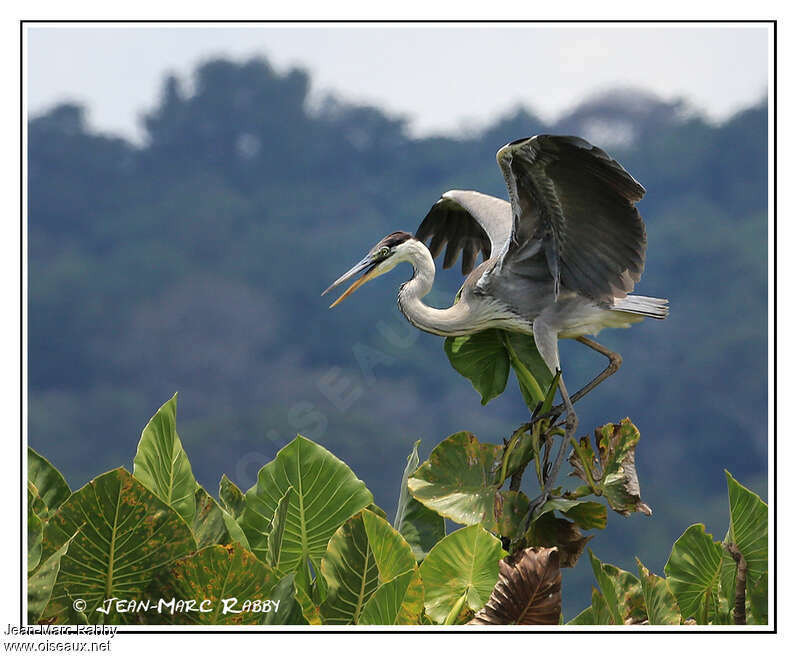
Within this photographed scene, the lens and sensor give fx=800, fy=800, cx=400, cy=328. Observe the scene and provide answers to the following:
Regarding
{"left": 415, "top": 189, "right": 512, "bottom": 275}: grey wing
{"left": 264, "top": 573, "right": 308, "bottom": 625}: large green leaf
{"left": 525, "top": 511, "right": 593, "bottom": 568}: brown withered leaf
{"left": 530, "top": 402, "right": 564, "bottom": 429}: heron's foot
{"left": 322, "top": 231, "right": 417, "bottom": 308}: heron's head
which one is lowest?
{"left": 264, "top": 573, "right": 308, "bottom": 625}: large green leaf

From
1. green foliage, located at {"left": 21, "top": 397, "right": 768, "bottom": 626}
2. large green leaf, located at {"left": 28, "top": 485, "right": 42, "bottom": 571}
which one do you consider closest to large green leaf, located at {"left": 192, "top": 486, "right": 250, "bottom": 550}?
green foliage, located at {"left": 21, "top": 397, "right": 768, "bottom": 626}

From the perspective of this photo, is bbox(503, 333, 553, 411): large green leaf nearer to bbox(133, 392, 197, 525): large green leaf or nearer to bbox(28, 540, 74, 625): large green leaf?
bbox(133, 392, 197, 525): large green leaf

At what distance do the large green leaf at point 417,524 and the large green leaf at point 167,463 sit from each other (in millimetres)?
464

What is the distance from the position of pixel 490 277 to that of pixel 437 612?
2.47ft

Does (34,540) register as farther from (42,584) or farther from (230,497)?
(230,497)

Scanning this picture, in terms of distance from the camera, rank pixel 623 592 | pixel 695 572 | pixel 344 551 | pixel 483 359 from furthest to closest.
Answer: pixel 483 359, pixel 695 572, pixel 623 592, pixel 344 551

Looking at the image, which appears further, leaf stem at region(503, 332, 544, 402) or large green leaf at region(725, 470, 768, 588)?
leaf stem at region(503, 332, 544, 402)

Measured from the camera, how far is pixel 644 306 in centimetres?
189

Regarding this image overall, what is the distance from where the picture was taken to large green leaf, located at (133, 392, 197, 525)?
1.58 m

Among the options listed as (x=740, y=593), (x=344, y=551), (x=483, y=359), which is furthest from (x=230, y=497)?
(x=740, y=593)

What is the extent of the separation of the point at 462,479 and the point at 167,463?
0.61 metres

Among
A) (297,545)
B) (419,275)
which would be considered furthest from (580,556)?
(419,275)

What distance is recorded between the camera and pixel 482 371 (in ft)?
6.49
